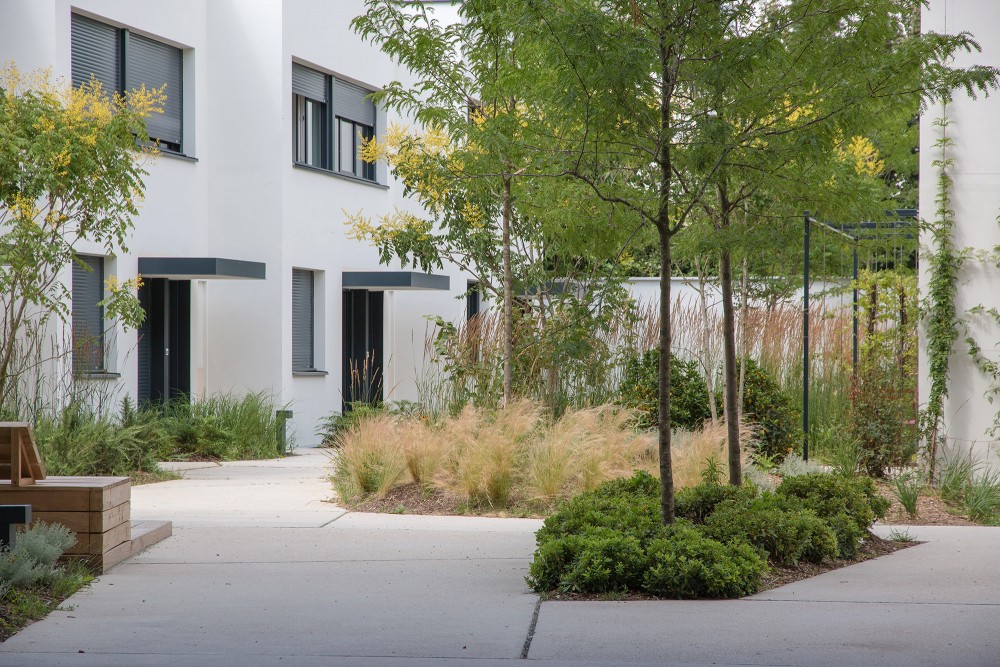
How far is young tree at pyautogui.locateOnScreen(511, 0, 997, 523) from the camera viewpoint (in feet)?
21.7

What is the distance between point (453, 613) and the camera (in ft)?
19.7

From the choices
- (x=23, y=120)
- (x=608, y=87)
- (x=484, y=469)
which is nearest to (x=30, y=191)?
(x=23, y=120)

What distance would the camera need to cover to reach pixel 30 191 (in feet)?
36.6

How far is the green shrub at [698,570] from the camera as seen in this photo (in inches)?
247

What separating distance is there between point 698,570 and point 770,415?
20.9 ft

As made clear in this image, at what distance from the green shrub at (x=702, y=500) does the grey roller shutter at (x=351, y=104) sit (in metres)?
12.5

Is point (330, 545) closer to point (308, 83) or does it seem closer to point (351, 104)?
point (308, 83)

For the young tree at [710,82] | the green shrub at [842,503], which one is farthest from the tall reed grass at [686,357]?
the young tree at [710,82]

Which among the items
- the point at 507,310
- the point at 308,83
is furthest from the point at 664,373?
the point at 308,83

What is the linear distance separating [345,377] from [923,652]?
1494 centimetres

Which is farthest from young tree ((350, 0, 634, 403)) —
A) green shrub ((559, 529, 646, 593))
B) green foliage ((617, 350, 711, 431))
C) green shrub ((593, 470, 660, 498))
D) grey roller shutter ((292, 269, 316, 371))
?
grey roller shutter ((292, 269, 316, 371))

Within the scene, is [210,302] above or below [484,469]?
above

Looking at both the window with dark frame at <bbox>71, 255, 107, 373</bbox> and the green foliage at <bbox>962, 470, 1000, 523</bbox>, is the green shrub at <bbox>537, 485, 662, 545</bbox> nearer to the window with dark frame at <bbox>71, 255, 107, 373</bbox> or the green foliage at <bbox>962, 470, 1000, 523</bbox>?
the green foliage at <bbox>962, 470, 1000, 523</bbox>

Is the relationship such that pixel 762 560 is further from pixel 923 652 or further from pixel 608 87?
pixel 608 87
